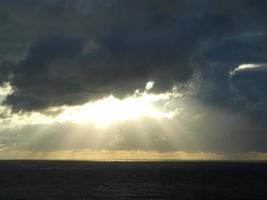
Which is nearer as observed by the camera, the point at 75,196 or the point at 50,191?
the point at 75,196

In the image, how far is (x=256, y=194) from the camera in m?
107

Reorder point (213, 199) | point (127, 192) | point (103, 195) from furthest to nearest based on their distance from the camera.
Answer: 1. point (127, 192)
2. point (103, 195)
3. point (213, 199)

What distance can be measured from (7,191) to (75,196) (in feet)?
67.6

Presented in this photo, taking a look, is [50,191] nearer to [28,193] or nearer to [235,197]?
[28,193]

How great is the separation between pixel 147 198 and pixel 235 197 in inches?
788

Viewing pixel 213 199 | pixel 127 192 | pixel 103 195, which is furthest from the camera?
pixel 127 192

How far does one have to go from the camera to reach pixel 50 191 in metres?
111

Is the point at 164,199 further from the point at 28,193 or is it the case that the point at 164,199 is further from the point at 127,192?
the point at 28,193

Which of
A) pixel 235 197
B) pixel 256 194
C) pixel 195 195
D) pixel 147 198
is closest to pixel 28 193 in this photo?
pixel 147 198

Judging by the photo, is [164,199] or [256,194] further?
[256,194]

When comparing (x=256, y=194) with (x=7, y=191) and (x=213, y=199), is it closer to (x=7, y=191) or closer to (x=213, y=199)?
(x=213, y=199)

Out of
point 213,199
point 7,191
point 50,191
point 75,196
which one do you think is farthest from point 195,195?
point 7,191

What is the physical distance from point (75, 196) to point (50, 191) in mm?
12724

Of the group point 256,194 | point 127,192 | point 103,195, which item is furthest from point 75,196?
point 256,194
